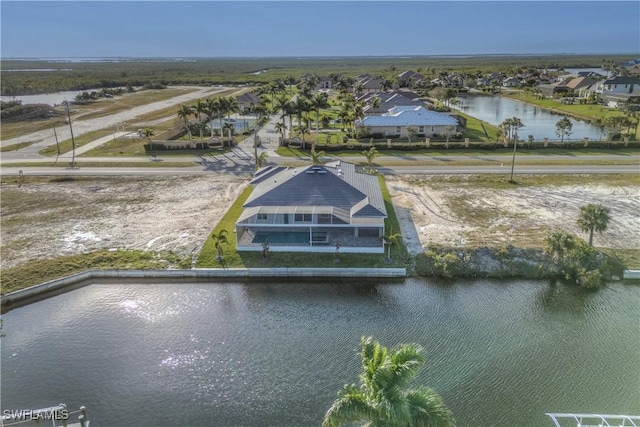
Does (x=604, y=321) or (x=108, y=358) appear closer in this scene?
(x=108, y=358)

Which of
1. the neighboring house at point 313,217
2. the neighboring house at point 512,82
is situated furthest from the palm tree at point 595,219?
the neighboring house at point 512,82

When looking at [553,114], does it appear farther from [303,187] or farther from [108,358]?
[108,358]

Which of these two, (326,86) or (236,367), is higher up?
(326,86)

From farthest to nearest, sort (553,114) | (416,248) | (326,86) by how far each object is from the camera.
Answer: (326,86)
(553,114)
(416,248)

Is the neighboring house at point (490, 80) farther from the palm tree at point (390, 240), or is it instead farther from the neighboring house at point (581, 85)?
the palm tree at point (390, 240)

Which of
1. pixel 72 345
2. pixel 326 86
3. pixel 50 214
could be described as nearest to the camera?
pixel 72 345

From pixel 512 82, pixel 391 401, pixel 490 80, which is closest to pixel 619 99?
pixel 512 82

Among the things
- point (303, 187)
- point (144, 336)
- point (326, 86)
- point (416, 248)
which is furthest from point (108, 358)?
point (326, 86)

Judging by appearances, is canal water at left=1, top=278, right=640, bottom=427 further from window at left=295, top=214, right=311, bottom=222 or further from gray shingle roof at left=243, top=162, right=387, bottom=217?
gray shingle roof at left=243, top=162, right=387, bottom=217
